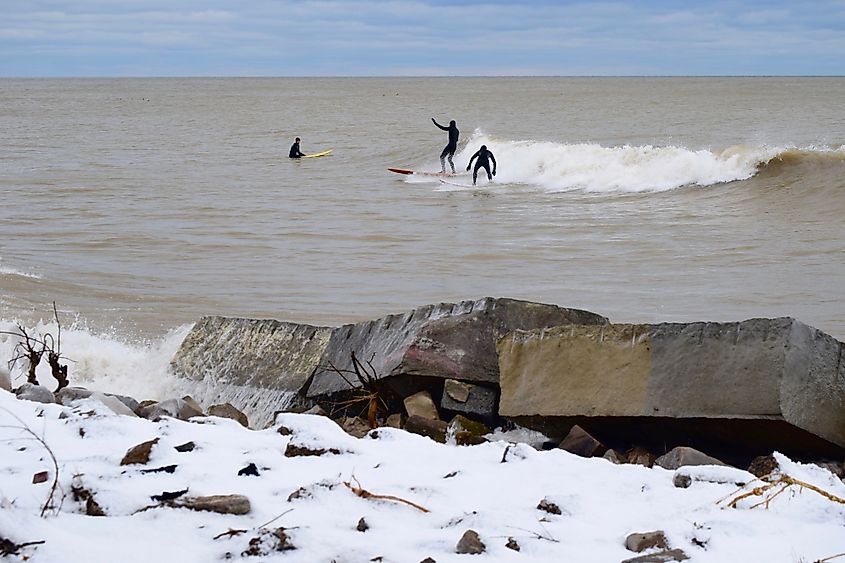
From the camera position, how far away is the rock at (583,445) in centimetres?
467

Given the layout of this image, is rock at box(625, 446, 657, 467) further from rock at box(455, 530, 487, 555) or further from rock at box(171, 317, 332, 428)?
rock at box(171, 317, 332, 428)

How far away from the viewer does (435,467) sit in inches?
158

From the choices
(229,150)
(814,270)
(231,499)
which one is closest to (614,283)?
(814,270)

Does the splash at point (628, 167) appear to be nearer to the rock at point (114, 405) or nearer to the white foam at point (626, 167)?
the white foam at point (626, 167)

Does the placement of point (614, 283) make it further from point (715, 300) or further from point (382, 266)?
point (382, 266)

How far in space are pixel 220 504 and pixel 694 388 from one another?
8.24 feet

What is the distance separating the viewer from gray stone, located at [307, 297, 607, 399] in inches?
226

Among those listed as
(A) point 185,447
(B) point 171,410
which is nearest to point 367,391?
(B) point 171,410

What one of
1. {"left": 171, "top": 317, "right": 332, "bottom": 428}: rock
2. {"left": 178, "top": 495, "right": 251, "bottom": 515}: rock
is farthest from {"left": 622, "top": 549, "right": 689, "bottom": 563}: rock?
{"left": 171, "top": 317, "right": 332, "bottom": 428}: rock

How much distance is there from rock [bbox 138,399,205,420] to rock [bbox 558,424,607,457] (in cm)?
205

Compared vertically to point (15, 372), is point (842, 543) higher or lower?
higher

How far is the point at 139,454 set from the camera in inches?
146

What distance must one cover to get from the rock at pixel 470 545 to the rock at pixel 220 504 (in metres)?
0.72

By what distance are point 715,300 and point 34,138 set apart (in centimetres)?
3891
